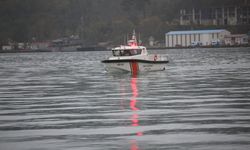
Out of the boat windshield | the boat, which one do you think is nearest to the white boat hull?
the boat

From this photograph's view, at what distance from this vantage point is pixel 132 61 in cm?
7306

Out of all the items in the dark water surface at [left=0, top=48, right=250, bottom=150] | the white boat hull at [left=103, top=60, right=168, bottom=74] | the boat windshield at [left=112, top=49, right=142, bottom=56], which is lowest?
the white boat hull at [left=103, top=60, right=168, bottom=74]

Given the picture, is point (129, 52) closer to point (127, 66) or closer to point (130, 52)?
point (130, 52)

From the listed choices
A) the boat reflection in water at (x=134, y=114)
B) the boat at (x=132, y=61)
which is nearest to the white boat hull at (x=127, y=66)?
the boat at (x=132, y=61)

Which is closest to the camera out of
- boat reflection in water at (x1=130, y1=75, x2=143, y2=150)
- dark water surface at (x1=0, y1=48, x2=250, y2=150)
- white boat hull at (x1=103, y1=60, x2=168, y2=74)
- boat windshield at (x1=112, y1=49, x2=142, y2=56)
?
boat reflection in water at (x1=130, y1=75, x2=143, y2=150)

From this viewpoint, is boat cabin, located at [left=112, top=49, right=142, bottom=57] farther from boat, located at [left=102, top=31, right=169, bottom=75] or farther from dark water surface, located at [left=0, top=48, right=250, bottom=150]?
dark water surface, located at [left=0, top=48, right=250, bottom=150]

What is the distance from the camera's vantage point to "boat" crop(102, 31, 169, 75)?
7300cm

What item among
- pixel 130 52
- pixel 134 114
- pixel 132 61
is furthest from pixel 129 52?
pixel 134 114

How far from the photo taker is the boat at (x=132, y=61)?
240 feet

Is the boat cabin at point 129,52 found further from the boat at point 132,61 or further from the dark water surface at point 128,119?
the dark water surface at point 128,119

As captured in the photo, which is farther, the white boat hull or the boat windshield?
the boat windshield

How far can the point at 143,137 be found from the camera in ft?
83.2

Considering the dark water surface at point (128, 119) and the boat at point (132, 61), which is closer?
the dark water surface at point (128, 119)

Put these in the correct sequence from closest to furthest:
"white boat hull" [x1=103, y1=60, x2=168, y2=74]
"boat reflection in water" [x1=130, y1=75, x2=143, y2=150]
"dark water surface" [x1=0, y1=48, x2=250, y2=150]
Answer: "boat reflection in water" [x1=130, y1=75, x2=143, y2=150] → "dark water surface" [x1=0, y1=48, x2=250, y2=150] → "white boat hull" [x1=103, y1=60, x2=168, y2=74]
